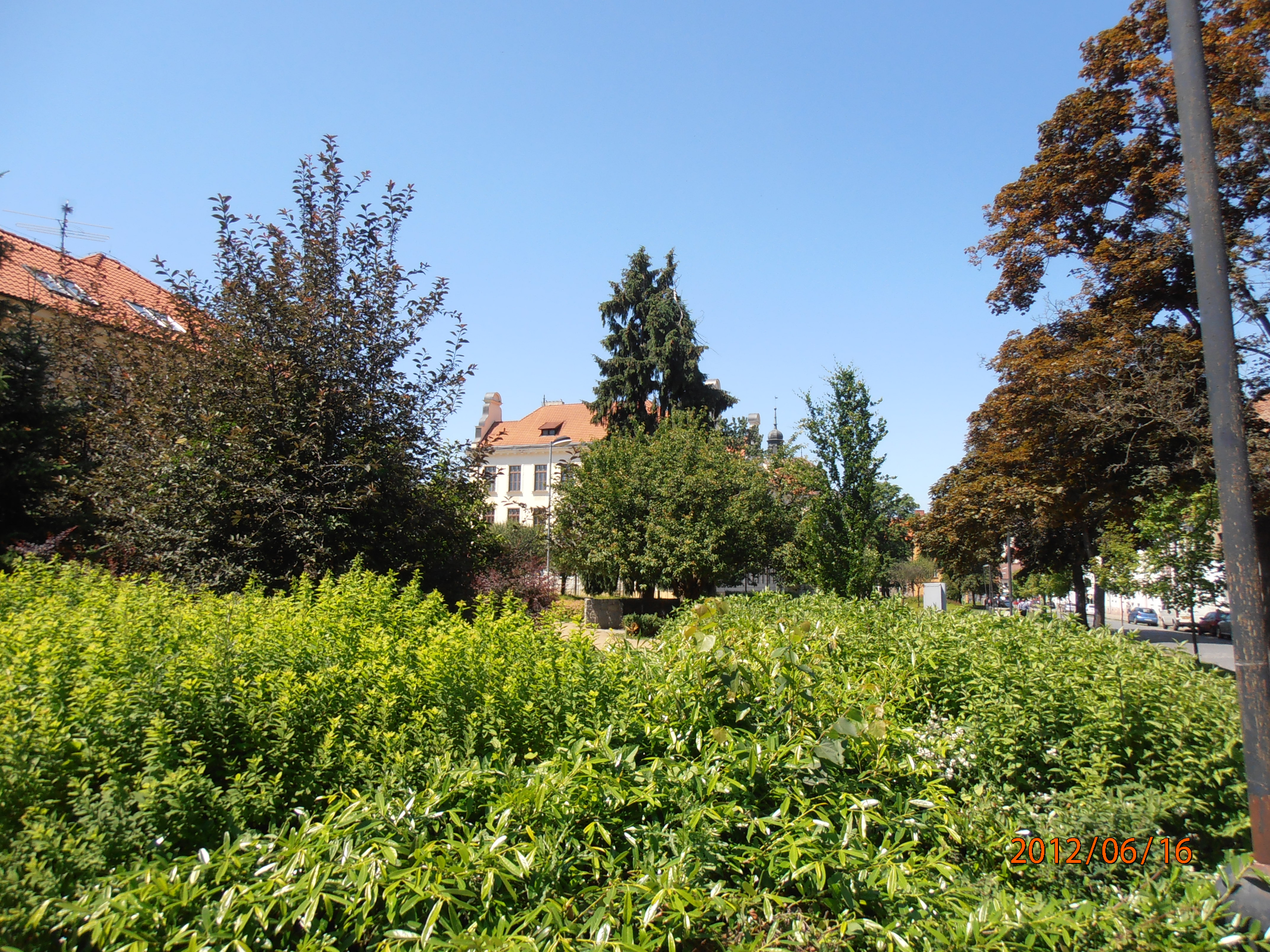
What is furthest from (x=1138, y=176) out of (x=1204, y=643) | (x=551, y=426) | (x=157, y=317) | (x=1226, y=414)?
(x=551, y=426)

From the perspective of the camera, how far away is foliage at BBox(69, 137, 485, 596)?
736 cm

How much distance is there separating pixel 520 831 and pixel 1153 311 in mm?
14774

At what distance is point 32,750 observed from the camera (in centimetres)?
228

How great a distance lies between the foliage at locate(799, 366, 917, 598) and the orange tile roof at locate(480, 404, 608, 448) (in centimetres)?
3752

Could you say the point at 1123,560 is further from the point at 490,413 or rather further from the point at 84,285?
the point at 490,413

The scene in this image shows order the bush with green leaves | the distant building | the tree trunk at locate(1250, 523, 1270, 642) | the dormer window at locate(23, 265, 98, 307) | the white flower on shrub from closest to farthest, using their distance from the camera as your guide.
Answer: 1. the bush with green leaves
2. the white flower on shrub
3. the tree trunk at locate(1250, 523, 1270, 642)
4. the dormer window at locate(23, 265, 98, 307)
5. the distant building

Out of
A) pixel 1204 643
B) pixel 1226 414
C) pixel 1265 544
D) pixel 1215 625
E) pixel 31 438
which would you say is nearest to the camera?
pixel 1226 414

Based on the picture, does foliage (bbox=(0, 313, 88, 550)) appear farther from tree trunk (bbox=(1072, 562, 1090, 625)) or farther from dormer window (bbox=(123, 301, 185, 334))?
tree trunk (bbox=(1072, 562, 1090, 625))

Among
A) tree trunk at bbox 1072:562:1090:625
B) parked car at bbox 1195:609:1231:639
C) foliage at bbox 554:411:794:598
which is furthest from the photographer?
parked car at bbox 1195:609:1231:639

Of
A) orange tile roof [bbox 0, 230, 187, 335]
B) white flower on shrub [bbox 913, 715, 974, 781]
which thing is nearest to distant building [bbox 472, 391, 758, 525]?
orange tile roof [bbox 0, 230, 187, 335]

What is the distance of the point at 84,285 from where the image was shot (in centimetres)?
2214

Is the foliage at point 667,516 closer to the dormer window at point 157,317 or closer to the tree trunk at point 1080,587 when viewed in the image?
the tree trunk at point 1080,587

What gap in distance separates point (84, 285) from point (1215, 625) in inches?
1821

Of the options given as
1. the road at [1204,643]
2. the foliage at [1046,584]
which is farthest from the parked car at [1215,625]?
the foliage at [1046,584]
